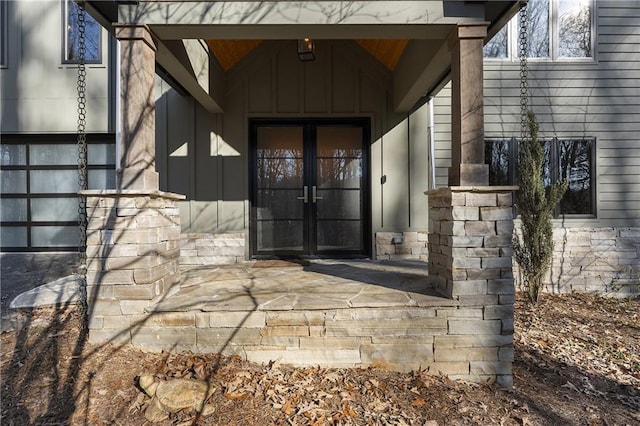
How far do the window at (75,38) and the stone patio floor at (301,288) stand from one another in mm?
4241

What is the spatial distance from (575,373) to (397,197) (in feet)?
9.26

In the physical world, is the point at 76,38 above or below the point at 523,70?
above

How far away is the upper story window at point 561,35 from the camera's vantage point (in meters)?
5.23

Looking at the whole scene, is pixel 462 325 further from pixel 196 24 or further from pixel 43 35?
pixel 43 35

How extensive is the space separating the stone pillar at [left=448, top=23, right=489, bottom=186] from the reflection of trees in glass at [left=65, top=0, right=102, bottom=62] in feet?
18.7

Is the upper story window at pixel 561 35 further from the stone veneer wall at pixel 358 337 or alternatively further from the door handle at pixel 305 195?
the stone veneer wall at pixel 358 337

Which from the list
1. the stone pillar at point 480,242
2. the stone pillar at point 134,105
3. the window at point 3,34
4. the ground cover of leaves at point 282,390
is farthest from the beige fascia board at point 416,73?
the window at point 3,34

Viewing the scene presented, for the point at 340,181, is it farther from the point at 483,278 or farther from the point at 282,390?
the point at 282,390

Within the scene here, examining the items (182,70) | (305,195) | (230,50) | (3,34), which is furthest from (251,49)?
(3,34)

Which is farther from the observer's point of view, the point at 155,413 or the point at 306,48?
the point at 306,48

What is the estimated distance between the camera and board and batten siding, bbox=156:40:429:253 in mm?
4891

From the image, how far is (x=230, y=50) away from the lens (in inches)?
180

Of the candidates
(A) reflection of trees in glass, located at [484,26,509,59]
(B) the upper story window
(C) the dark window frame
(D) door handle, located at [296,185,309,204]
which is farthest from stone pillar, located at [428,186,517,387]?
(C) the dark window frame

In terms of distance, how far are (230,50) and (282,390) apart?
4.16m
